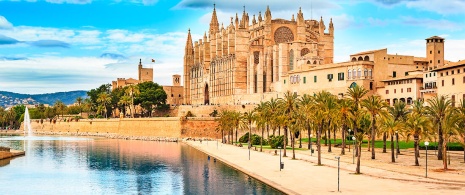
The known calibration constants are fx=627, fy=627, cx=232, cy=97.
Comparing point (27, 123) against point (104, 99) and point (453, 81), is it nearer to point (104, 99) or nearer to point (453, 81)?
point (104, 99)

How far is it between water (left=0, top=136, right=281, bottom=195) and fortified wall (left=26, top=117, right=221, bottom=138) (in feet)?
86.9

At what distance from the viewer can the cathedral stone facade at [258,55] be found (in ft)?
293

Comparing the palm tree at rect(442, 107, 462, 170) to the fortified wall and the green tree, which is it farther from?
the green tree

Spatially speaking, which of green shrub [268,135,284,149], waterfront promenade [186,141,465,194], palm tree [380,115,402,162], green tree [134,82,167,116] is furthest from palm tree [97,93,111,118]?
palm tree [380,115,402,162]

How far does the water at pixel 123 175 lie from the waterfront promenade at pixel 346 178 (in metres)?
1.46

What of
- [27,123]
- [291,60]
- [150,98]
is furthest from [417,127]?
[27,123]

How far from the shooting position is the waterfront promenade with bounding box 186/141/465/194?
1230 inches

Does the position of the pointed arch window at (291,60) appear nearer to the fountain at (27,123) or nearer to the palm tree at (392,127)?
the palm tree at (392,127)

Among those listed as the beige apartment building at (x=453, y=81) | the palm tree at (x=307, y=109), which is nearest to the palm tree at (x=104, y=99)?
the palm tree at (x=307, y=109)

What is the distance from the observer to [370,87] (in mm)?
72688

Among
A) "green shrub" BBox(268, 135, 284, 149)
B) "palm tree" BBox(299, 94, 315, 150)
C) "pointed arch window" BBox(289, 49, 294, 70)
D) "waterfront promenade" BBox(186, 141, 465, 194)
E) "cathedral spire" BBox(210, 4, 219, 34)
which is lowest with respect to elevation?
"waterfront promenade" BBox(186, 141, 465, 194)

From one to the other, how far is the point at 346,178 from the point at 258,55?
64.4 metres

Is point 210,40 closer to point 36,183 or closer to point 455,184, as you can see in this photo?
point 36,183

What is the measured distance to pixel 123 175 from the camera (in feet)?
145
